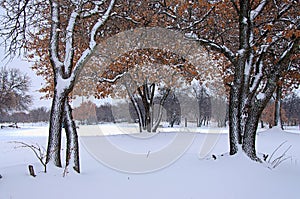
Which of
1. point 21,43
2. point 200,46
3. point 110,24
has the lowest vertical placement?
point 21,43

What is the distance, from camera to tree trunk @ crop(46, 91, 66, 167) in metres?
5.29

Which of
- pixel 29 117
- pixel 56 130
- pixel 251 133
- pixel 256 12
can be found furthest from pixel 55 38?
pixel 29 117

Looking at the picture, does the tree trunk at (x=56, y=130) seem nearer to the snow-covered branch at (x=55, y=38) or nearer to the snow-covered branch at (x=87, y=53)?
the snow-covered branch at (x=87, y=53)

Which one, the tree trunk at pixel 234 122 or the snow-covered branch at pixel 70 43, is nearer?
the snow-covered branch at pixel 70 43

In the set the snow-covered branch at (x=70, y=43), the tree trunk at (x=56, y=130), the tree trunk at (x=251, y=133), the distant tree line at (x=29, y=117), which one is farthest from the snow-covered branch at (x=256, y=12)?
the distant tree line at (x=29, y=117)

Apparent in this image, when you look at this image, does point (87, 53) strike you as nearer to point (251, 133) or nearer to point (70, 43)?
point (70, 43)

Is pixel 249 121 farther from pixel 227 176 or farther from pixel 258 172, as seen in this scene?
pixel 227 176

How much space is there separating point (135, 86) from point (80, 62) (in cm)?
793

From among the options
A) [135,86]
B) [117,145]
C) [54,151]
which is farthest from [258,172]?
[135,86]

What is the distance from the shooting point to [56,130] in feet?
17.5

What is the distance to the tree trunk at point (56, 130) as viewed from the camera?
5293 millimetres

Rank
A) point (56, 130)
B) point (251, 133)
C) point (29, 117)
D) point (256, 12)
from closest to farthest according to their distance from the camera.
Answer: point (56, 130), point (251, 133), point (256, 12), point (29, 117)

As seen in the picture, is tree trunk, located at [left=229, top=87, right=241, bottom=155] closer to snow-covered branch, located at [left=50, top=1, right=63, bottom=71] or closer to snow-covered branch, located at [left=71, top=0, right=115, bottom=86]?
snow-covered branch, located at [left=71, top=0, right=115, bottom=86]

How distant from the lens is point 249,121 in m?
6.02
